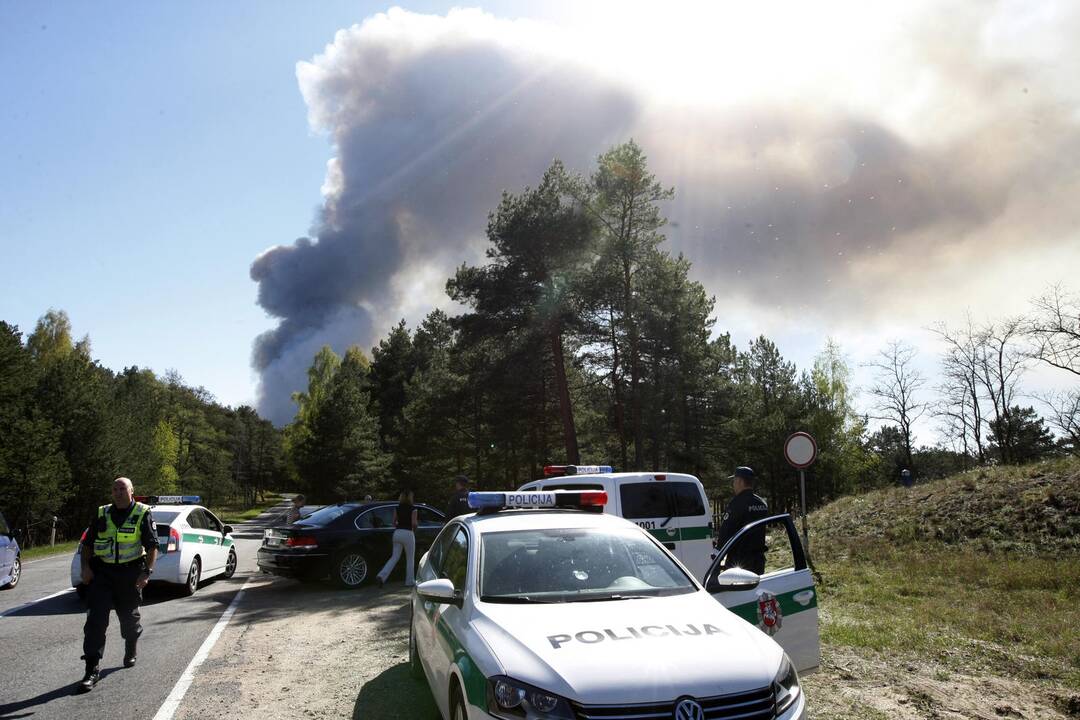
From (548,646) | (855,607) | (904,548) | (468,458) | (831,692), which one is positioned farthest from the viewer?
(468,458)

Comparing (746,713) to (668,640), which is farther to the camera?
(668,640)

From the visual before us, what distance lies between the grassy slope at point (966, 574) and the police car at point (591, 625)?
12.0ft

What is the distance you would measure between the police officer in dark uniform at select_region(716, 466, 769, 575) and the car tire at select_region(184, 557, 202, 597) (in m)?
9.30

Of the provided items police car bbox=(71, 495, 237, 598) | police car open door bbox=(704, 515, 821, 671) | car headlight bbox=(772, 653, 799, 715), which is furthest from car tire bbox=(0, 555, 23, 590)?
car headlight bbox=(772, 653, 799, 715)

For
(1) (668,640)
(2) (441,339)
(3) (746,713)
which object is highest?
(2) (441,339)

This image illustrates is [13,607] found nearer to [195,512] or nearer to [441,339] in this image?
[195,512]

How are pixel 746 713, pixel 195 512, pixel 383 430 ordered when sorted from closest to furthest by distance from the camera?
pixel 746 713 < pixel 195 512 < pixel 383 430

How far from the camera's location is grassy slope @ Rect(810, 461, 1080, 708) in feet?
24.1

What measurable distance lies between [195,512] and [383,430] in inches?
2017

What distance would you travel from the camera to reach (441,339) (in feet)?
192

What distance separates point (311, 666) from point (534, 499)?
327 centimetres

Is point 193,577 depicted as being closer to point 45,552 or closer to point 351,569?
point 351,569

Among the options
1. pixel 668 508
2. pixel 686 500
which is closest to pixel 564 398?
pixel 686 500

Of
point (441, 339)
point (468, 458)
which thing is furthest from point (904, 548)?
point (441, 339)
